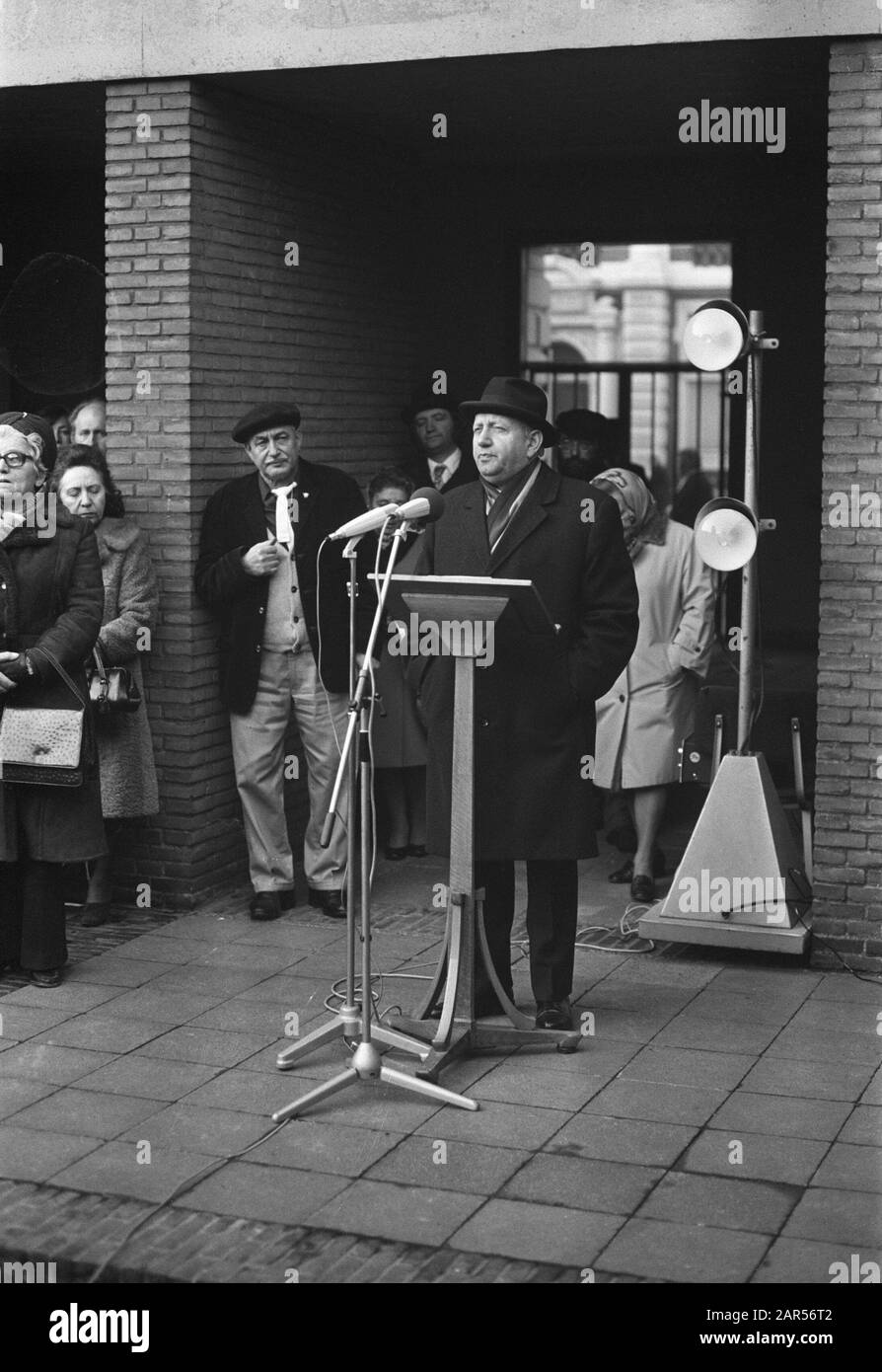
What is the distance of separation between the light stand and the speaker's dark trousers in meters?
1.10

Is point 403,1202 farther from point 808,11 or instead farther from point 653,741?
point 808,11

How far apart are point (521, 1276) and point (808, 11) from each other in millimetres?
4913

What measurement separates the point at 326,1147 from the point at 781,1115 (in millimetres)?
1434

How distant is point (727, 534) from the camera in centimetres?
741

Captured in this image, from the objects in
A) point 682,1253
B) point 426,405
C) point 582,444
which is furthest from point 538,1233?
point 426,405

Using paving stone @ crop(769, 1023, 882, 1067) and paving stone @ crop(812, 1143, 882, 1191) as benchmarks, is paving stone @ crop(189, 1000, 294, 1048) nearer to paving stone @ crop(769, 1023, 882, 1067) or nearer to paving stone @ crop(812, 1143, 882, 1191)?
paving stone @ crop(769, 1023, 882, 1067)

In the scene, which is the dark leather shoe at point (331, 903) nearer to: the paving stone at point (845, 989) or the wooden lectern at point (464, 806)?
the wooden lectern at point (464, 806)

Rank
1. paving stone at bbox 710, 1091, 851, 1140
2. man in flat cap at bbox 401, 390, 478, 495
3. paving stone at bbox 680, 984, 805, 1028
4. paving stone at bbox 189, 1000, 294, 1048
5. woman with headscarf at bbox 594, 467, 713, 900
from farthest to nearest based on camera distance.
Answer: man in flat cap at bbox 401, 390, 478, 495 < woman with headscarf at bbox 594, 467, 713, 900 < paving stone at bbox 680, 984, 805, 1028 < paving stone at bbox 189, 1000, 294, 1048 < paving stone at bbox 710, 1091, 851, 1140

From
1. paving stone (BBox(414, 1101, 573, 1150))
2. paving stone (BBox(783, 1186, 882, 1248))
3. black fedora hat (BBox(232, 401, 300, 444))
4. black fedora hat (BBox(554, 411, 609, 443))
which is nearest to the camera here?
paving stone (BBox(783, 1186, 882, 1248))

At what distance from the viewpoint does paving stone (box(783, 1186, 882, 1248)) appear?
492cm

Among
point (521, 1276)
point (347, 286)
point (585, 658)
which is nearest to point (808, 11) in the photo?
point (585, 658)

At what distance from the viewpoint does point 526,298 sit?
12.1 m

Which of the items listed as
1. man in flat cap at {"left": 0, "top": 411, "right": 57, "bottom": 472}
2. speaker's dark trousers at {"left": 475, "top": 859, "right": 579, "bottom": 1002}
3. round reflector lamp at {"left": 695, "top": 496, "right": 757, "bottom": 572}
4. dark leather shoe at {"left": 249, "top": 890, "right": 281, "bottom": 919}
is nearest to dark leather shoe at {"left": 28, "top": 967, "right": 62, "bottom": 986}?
dark leather shoe at {"left": 249, "top": 890, "right": 281, "bottom": 919}

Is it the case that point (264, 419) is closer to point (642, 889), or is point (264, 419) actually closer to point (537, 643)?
point (537, 643)
